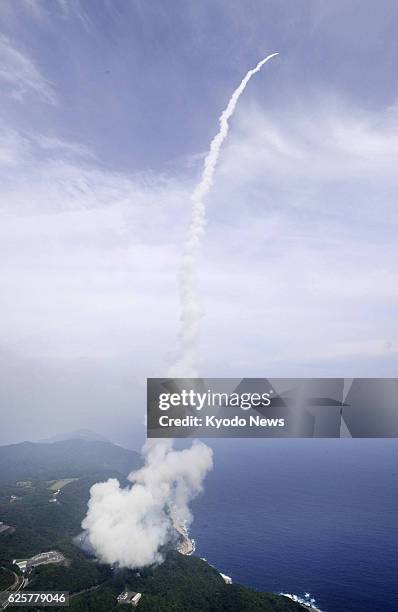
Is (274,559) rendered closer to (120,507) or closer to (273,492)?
(120,507)

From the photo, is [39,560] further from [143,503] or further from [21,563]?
[143,503]

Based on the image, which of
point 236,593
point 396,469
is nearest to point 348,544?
point 236,593

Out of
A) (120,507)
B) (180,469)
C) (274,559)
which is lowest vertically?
(274,559)

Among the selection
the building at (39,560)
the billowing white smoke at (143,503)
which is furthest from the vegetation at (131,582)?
the billowing white smoke at (143,503)

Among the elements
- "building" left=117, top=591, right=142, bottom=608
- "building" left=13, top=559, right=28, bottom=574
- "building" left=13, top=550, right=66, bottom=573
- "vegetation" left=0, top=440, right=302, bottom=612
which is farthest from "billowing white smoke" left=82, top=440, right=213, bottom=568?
"building" left=13, top=559, right=28, bottom=574

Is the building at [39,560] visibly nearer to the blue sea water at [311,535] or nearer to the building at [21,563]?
the building at [21,563]

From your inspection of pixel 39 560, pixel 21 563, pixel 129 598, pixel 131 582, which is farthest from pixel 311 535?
pixel 21 563
